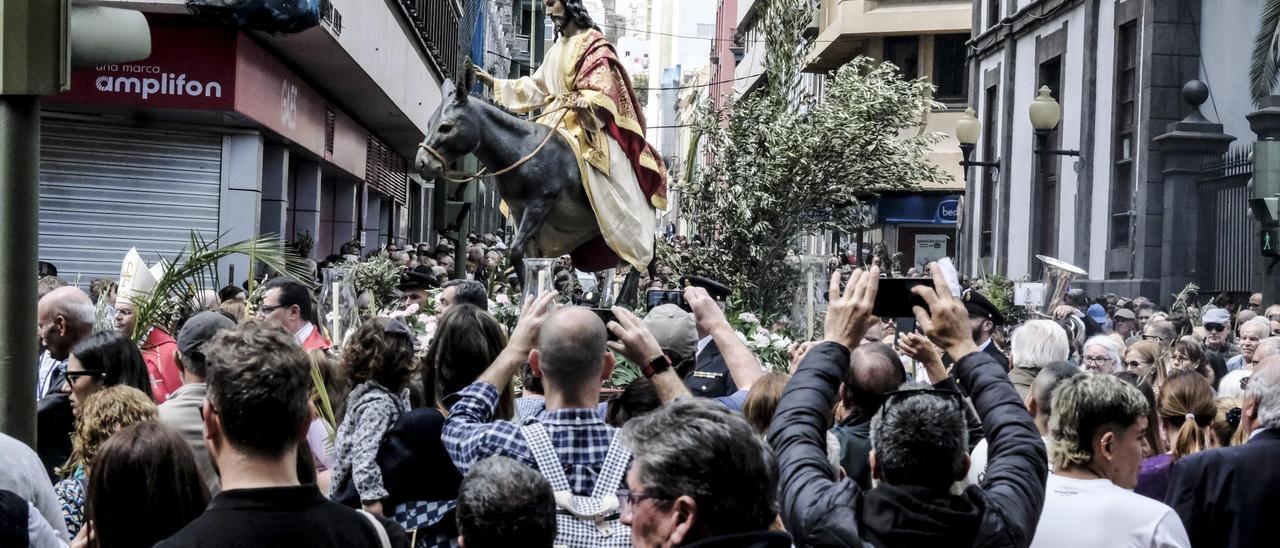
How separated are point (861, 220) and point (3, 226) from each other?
17151 millimetres

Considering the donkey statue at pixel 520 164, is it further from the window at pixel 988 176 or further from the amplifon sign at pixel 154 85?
the window at pixel 988 176

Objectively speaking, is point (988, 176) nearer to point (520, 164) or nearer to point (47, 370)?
point (520, 164)

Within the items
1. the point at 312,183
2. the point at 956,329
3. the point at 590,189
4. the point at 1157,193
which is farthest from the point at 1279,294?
the point at 956,329

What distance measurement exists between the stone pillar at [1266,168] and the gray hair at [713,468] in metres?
15.8

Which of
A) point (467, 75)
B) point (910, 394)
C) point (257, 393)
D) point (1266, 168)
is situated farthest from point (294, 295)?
point (1266, 168)

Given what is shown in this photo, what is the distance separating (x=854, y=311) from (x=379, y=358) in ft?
6.26

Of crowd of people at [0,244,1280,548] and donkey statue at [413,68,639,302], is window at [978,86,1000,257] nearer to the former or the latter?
donkey statue at [413,68,639,302]

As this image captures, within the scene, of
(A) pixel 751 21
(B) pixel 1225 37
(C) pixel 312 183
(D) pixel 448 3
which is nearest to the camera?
(B) pixel 1225 37

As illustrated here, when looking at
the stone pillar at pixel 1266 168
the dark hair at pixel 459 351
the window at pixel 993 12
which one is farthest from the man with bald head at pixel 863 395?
the window at pixel 993 12

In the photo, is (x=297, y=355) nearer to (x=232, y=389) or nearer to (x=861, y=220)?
(x=232, y=389)

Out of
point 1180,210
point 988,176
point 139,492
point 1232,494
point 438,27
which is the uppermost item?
point 438,27

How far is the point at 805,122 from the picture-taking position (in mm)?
18688

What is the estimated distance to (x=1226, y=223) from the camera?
71.0ft

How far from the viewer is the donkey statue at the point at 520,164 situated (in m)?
11.4
